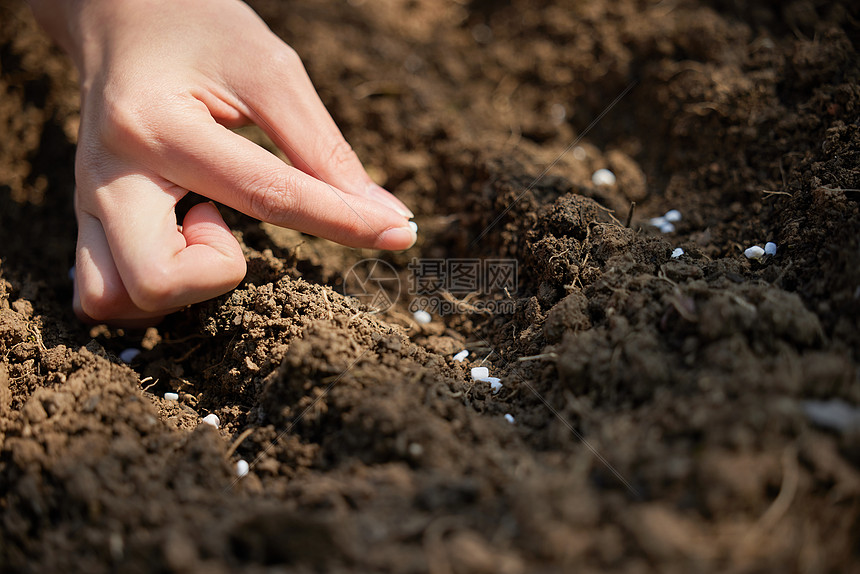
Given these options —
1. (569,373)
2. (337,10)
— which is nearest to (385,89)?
(337,10)

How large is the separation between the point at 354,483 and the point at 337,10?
2436mm

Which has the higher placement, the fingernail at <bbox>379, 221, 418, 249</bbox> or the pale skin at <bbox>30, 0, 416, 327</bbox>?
the pale skin at <bbox>30, 0, 416, 327</bbox>

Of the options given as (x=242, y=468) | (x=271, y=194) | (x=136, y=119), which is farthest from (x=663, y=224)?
(x=136, y=119)

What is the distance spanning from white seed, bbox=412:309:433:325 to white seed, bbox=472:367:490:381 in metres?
0.32

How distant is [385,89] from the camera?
7.73 feet

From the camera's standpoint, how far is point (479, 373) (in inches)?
57.9

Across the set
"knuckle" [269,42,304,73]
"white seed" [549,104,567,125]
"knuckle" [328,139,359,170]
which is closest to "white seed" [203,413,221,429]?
"knuckle" [328,139,359,170]

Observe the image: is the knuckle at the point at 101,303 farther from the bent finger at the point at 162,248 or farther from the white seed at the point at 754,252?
the white seed at the point at 754,252

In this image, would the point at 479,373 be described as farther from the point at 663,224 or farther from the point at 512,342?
the point at 663,224

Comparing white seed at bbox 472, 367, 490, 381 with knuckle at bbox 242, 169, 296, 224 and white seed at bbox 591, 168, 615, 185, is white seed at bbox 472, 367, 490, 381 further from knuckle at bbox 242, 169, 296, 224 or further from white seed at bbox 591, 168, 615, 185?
white seed at bbox 591, 168, 615, 185

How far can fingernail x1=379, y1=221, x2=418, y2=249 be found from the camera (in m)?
1.62

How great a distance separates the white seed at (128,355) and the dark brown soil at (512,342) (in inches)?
1.2

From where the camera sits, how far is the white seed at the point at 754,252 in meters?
1.53

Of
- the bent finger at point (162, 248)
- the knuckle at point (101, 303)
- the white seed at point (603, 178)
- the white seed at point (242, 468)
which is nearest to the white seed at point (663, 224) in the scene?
the white seed at point (603, 178)
